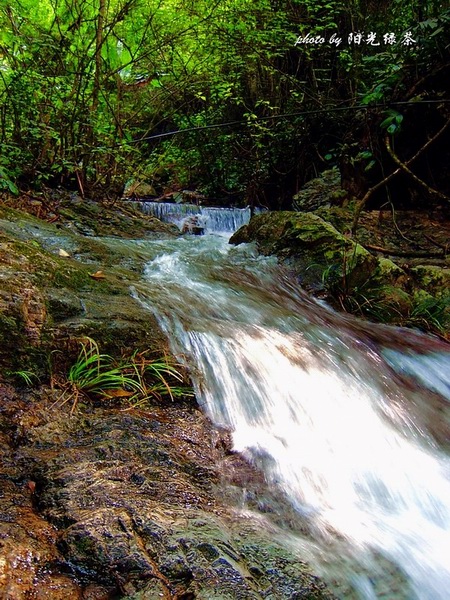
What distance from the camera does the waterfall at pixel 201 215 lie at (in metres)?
8.97

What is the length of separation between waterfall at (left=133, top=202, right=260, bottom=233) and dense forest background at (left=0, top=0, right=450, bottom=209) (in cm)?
93

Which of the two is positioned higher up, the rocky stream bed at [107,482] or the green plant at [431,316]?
the green plant at [431,316]

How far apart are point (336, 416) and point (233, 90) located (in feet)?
32.5

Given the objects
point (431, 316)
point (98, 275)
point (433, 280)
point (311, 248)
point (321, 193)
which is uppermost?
point (321, 193)

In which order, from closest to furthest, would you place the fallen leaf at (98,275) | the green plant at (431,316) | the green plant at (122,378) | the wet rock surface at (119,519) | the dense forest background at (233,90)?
the wet rock surface at (119,519), the green plant at (122,378), the fallen leaf at (98,275), the green plant at (431,316), the dense forest background at (233,90)

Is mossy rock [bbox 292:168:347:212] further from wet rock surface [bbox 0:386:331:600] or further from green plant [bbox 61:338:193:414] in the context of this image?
wet rock surface [bbox 0:386:331:600]

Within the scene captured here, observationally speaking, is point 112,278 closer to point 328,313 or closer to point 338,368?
point 338,368

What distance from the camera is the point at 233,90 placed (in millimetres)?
10867

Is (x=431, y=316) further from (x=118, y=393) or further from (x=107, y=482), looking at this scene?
(x=107, y=482)

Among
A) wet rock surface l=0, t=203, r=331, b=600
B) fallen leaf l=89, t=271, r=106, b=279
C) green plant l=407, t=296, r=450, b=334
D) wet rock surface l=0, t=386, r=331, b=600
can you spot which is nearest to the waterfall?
green plant l=407, t=296, r=450, b=334

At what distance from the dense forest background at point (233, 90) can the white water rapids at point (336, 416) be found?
177cm

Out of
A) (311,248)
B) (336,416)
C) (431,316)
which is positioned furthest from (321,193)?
(336,416)

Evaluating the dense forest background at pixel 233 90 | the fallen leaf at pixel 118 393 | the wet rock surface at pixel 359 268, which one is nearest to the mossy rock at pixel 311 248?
the wet rock surface at pixel 359 268

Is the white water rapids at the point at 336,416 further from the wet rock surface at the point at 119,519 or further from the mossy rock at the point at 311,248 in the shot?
the mossy rock at the point at 311,248
